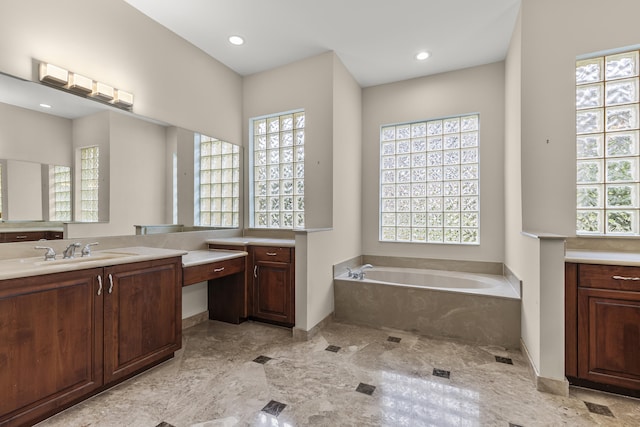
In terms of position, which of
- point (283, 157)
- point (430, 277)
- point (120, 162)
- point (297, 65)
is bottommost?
point (430, 277)

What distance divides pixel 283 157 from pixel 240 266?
1459 mm

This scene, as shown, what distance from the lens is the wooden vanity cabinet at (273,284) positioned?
9.37 ft

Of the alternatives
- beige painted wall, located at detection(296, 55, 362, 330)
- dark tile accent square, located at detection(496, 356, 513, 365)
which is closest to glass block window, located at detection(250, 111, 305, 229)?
beige painted wall, located at detection(296, 55, 362, 330)

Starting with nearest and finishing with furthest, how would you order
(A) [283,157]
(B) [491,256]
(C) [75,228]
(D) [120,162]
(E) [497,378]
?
1. (E) [497,378]
2. (C) [75,228]
3. (D) [120,162]
4. (B) [491,256]
5. (A) [283,157]

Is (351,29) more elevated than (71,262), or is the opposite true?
(351,29)

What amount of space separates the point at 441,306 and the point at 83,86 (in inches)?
136

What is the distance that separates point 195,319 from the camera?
9.84 feet

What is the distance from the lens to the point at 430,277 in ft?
11.0

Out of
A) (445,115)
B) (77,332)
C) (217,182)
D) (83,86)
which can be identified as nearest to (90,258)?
(77,332)

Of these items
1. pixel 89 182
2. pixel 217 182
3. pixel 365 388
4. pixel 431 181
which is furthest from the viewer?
pixel 431 181

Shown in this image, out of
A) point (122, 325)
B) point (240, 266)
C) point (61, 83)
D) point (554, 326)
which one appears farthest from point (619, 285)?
point (61, 83)

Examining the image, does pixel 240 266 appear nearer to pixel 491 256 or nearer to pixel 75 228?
pixel 75 228

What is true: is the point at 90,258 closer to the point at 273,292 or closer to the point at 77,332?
the point at 77,332

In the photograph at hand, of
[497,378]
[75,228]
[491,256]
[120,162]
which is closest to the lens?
[497,378]
